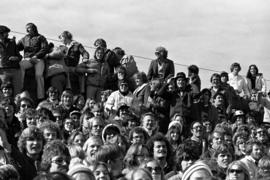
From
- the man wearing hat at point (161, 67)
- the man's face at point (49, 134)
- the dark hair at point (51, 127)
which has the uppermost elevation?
the man wearing hat at point (161, 67)

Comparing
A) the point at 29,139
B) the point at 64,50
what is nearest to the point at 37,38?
the point at 64,50

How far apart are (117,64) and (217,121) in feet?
8.10

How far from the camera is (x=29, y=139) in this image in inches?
379

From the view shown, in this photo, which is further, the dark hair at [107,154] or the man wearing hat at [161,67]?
the man wearing hat at [161,67]

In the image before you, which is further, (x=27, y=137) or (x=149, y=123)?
(x=149, y=123)

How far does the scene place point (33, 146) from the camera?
9.59 metres

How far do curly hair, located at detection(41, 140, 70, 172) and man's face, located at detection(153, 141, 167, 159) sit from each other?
1916 mm

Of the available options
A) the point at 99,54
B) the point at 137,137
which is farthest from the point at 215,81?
the point at 137,137

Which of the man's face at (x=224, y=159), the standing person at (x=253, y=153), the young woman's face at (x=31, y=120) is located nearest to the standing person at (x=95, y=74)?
the young woman's face at (x=31, y=120)

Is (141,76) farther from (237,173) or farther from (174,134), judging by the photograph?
(237,173)

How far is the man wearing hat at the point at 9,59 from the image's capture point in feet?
49.8

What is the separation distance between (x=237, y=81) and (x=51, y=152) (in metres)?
10.5

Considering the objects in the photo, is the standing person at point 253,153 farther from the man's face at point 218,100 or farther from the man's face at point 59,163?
the man's face at point 218,100

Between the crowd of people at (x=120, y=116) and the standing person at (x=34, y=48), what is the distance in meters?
0.02
